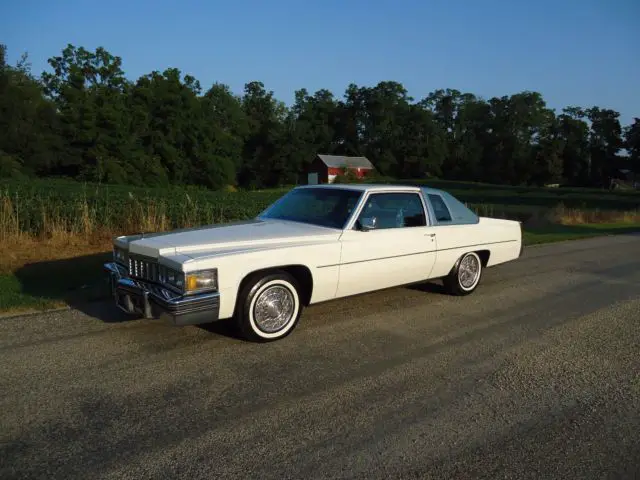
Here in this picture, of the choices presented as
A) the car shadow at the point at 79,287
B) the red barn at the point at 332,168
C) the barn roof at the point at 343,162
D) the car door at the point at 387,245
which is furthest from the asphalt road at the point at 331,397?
the barn roof at the point at 343,162

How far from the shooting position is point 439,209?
702 cm

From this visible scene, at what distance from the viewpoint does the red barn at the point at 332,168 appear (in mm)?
80562

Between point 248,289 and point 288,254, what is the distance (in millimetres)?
527

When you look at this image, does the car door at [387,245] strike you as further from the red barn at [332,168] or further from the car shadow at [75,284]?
the red barn at [332,168]

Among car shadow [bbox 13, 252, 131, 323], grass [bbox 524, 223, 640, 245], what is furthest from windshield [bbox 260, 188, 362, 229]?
grass [bbox 524, 223, 640, 245]

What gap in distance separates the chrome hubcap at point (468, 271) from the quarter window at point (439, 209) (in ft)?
2.20

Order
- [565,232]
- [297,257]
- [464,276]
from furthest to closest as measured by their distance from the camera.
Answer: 1. [565,232]
2. [464,276]
3. [297,257]

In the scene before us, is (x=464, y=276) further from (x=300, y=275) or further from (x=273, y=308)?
(x=273, y=308)

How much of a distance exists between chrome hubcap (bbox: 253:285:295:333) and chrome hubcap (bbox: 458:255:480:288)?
117 inches

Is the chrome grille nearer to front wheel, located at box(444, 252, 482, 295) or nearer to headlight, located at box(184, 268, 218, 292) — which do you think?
headlight, located at box(184, 268, 218, 292)

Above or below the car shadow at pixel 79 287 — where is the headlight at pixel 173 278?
above

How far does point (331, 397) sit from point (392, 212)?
301 centimetres

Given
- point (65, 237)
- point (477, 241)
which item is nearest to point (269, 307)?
point (477, 241)

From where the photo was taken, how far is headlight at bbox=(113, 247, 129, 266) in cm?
534
